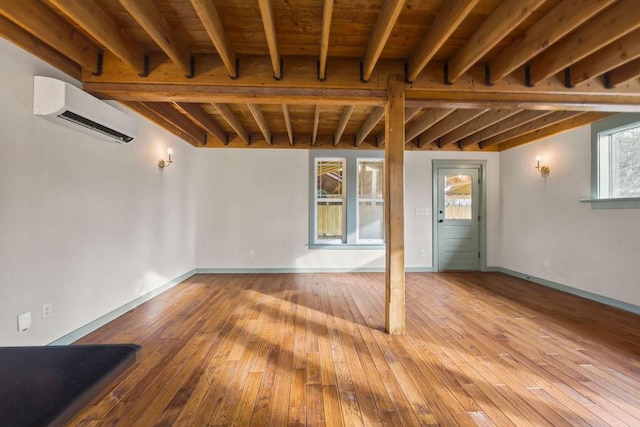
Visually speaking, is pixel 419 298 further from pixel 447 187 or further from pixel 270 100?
pixel 270 100

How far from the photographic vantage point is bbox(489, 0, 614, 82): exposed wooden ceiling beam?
180cm

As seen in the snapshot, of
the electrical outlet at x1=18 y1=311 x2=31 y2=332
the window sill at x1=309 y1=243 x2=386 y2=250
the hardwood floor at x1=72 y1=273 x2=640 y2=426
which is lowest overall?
the hardwood floor at x1=72 y1=273 x2=640 y2=426

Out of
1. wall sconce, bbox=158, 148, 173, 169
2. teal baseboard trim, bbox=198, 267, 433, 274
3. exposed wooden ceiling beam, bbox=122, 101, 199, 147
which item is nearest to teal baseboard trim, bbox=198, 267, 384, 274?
teal baseboard trim, bbox=198, 267, 433, 274

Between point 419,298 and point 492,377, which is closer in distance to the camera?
point 492,377

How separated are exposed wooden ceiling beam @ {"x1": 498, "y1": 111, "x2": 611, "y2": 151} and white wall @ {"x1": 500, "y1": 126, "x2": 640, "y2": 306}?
95mm

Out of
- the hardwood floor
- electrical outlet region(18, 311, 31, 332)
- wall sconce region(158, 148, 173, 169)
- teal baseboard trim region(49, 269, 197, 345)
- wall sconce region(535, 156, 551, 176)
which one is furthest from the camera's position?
wall sconce region(535, 156, 551, 176)

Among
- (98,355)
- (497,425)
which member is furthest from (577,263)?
(98,355)

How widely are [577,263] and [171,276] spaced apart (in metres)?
6.01

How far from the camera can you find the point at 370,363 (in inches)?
83.4

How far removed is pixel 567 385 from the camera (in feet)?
6.04

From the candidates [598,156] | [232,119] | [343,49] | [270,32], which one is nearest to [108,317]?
[232,119]

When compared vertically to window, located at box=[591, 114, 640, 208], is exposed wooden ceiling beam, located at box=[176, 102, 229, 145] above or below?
above

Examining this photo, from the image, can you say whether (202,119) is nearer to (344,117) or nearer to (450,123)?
(344,117)

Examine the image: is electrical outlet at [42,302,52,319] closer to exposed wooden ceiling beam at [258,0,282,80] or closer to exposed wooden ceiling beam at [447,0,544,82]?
exposed wooden ceiling beam at [258,0,282,80]
